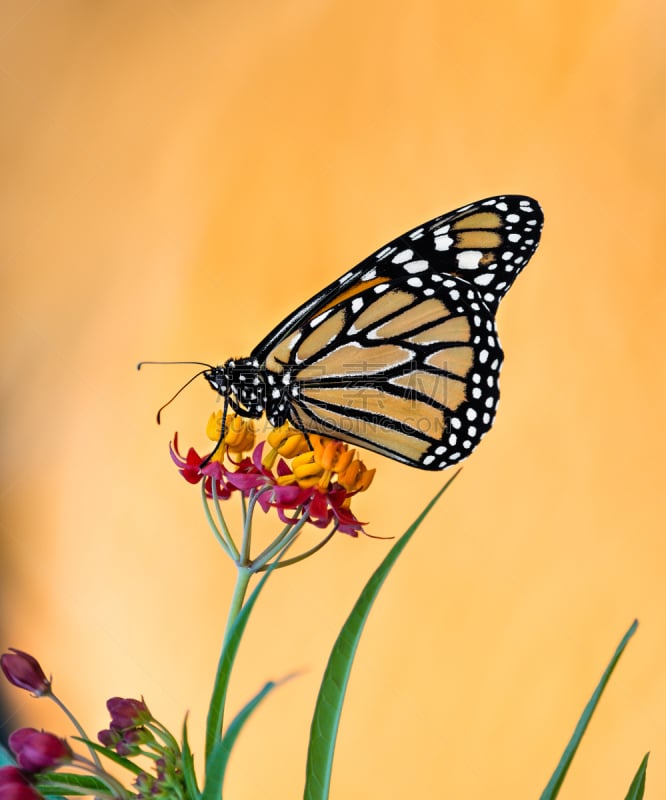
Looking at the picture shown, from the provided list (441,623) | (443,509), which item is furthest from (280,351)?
(441,623)

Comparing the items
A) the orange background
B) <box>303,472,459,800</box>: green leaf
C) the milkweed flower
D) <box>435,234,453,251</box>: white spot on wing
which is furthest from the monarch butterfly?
<box>303,472,459,800</box>: green leaf

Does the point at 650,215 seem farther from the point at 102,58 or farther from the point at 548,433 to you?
the point at 102,58

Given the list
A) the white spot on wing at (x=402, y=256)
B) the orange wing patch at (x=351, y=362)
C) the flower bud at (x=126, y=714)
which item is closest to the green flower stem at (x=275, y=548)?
the flower bud at (x=126, y=714)

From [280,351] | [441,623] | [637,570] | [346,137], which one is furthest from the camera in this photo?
[346,137]

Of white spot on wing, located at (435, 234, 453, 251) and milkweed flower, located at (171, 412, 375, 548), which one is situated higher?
white spot on wing, located at (435, 234, 453, 251)

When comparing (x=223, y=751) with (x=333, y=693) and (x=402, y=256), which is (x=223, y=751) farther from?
(x=402, y=256)

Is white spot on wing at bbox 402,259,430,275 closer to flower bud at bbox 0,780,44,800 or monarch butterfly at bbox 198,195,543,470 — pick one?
monarch butterfly at bbox 198,195,543,470
